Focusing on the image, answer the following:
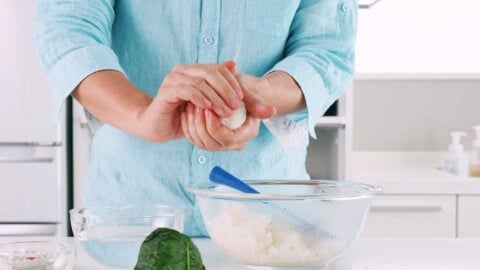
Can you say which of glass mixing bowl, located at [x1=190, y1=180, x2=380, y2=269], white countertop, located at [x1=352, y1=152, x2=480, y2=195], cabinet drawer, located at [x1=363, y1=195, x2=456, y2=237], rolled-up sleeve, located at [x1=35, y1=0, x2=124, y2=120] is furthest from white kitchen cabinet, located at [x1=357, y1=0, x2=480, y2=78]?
glass mixing bowl, located at [x1=190, y1=180, x2=380, y2=269]

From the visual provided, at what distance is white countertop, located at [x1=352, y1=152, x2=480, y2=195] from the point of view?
2131mm

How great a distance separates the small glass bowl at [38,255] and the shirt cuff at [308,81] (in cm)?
45

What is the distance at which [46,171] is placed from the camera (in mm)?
2238

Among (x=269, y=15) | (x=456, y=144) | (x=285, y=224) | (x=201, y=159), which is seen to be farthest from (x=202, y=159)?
(x=456, y=144)

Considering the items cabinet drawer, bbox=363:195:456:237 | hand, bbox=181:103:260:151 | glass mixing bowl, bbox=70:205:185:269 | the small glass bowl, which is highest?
hand, bbox=181:103:260:151

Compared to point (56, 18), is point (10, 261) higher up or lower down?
lower down

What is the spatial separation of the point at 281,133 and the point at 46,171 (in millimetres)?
1267

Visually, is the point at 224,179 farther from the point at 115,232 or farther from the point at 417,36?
the point at 417,36

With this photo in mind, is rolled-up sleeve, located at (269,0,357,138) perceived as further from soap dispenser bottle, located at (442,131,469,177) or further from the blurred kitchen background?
soap dispenser bottle, located at (442,131,469,177)

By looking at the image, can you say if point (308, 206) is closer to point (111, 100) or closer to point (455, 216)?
point (111, 100)

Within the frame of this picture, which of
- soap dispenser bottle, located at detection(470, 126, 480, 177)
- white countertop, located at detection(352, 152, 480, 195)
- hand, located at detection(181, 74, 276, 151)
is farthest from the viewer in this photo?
soap dispenser bottle, located at detection(470, 126, 480, 177)

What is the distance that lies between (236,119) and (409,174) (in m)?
1.57

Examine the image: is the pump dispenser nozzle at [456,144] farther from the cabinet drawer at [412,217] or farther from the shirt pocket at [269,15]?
the shirt pocket at [269,15]

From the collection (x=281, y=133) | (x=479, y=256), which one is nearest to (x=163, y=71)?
(x=281, y=133)
